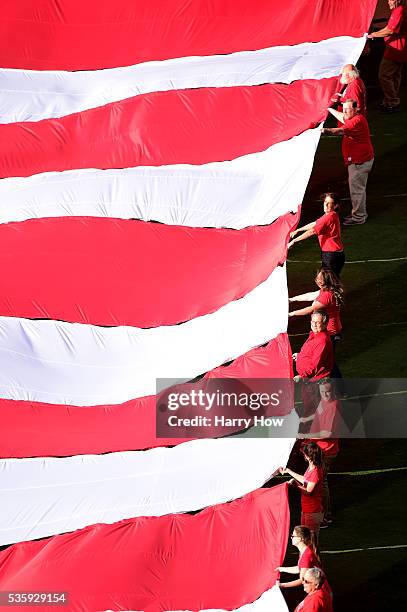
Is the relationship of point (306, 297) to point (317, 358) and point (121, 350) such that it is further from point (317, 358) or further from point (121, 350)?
point (121, 350)

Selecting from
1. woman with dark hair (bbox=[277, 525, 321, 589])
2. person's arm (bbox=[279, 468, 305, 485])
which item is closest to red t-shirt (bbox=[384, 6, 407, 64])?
person's arm (bbox=[279, 468, 305, 485])

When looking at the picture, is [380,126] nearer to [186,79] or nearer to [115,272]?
[186,79]

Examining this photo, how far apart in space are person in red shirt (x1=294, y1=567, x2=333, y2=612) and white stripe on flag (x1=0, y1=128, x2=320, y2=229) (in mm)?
4432

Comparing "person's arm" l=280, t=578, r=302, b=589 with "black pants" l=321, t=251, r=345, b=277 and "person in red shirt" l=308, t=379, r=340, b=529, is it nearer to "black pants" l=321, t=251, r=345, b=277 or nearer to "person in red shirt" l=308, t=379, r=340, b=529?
"person in red shirt" l=308, t=379, r=340, b=529

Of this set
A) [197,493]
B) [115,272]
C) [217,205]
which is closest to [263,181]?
[217,205]

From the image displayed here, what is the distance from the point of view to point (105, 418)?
41.7 ft

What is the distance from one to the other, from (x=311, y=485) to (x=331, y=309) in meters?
2.14

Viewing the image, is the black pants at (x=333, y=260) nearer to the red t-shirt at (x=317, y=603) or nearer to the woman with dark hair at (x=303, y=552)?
the woman with dark hair at (x=303, y=552)

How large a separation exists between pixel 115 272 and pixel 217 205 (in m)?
1.26

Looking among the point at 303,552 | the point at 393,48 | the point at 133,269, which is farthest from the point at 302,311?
the point at 393,48

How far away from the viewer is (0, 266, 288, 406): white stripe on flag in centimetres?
1294

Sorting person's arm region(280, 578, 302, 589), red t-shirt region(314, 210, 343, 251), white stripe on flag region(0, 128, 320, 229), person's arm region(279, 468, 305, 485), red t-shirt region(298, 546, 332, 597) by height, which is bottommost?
person's arm region(280, 578, 302, 589)

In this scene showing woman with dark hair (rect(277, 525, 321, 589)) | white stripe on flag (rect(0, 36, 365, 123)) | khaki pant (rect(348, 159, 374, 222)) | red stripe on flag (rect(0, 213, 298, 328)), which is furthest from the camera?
white stripe on flag (rect(0, 36, 365, 123))

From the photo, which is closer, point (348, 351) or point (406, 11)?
point (348, 351)
